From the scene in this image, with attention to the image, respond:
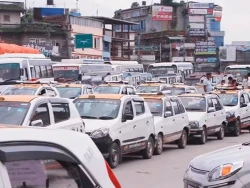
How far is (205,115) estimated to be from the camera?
20.8 metres

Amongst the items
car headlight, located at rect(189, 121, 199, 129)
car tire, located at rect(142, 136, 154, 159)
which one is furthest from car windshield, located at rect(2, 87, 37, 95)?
car headlight, located at rect(189, 121, 199, 129)

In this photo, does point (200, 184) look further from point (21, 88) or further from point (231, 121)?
point (231, 121)

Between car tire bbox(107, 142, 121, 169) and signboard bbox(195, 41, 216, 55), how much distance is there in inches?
3218

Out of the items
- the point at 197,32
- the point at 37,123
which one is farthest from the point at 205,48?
the point at 37,123

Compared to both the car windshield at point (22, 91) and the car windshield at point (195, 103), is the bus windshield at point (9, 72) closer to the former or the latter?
the car windshield at point (22, 91)

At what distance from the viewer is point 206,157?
327 inches

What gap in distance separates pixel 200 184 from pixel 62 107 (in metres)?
4.94

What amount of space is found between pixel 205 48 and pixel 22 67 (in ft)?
221

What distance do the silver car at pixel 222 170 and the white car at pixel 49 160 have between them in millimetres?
3673

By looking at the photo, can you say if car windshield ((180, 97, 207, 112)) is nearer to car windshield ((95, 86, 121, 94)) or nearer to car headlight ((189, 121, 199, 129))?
car headlight ((189, 121, 199, 129))

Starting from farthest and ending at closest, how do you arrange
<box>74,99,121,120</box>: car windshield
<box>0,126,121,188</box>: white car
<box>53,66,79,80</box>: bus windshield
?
1. <box>53,66,79,80</box>: bus windshield
2. <box>74,99,121,120</box>: car windshield
3. <box>0,126,121,188</box>: white car

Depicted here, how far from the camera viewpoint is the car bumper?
7.42 meters

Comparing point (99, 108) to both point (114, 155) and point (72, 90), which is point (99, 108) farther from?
point (72, 90)

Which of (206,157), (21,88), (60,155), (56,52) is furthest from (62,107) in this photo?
(56,52)
